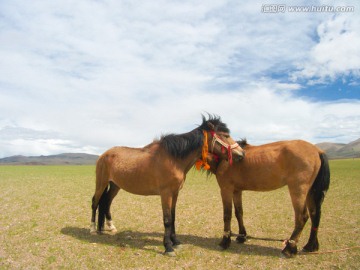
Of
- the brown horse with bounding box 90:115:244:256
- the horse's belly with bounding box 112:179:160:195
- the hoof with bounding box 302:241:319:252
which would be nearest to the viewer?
the hoof with bounding box 302:241:319:252

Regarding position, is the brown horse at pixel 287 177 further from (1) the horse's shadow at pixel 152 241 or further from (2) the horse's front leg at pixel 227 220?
(1) the horse's shadow at pixel 152 241

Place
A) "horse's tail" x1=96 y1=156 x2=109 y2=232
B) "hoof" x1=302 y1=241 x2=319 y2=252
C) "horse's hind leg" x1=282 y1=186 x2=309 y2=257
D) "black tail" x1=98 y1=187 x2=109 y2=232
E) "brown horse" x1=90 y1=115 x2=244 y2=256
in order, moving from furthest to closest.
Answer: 1. "black tail" x1=98 y1=187 x2=109 y2=232
2. "horse's tail" x1=96 y1=156 x2=109 y2=232
3. "brown horse" x1=90 y1=115 x2=244 y2=256
4. "hoof" x1=302 y1=241 x2=319 y2=252
5. "horse's hind leg" x1=282 y1=186 x2=309 y2=257

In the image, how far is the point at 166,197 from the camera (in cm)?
625

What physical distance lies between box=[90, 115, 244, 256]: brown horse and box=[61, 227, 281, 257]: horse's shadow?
638mm

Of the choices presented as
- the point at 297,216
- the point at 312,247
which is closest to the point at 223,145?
the point at 297,216

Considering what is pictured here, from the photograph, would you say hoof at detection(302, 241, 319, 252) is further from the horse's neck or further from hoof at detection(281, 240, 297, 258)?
the horse's neck

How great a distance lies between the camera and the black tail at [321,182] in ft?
19.9

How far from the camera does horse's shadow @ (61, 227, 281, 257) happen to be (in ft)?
21.0

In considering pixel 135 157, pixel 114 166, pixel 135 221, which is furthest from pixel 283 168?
pixel 135 221

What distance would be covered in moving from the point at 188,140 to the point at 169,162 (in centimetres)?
69

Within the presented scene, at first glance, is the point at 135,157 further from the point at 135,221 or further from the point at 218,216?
the point at 218,216

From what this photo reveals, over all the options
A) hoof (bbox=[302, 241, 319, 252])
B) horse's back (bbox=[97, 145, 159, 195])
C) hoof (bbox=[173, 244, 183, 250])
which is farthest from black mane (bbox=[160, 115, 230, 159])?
hoof (bbox=[302, 241, 319, 252])

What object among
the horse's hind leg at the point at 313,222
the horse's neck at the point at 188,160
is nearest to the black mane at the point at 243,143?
the horse's neck at the point at 188,160

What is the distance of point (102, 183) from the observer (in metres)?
7.51
